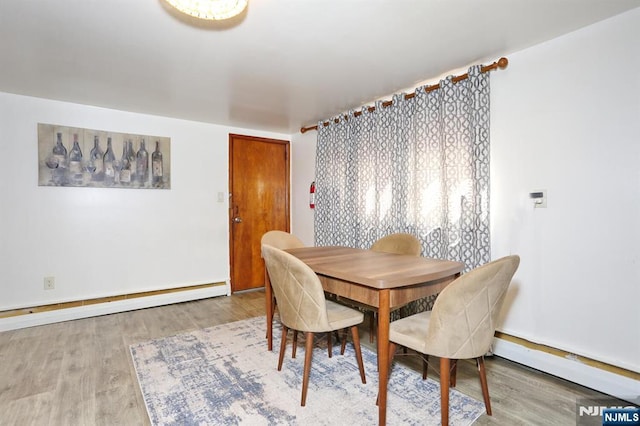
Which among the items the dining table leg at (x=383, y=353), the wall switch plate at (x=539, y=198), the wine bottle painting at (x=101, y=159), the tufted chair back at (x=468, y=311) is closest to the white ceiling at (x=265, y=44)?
the wine bottle painting at (x=101, y=159)

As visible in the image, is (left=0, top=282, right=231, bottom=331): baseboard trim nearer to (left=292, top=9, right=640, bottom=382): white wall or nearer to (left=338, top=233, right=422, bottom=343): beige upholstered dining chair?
(left=338, top=233, right=422, bottom=343): beige upholstered dining chair

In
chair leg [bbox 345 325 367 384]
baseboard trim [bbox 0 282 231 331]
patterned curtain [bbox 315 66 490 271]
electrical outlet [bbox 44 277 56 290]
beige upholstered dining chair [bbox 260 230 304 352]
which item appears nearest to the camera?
chair leg [bbox 345 325 367 384]

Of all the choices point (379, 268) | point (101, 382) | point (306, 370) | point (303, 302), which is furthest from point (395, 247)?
point (101, 382)

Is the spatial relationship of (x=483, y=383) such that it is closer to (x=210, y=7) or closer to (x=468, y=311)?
(x=468, y=311)

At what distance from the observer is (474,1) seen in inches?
65.6

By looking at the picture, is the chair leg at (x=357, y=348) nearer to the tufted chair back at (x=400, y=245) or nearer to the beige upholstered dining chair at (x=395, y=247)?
the beige upholstered dining chair at (x=395, y=247)

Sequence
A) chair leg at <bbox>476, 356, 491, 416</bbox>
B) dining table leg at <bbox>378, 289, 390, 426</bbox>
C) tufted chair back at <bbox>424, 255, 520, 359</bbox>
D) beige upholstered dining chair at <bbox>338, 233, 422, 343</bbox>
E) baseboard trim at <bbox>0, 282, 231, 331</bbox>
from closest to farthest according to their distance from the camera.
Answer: tufted chair back at <bbox>424, 255, 520, 359</bbox>
dining table leg at <bbox>378, 289, 390, 426</bbox>
chair leg at <bbox>476, 356, 491, 416</bbox>
beige upholstered dining chair at <bbox>338, 233, 422, 343</bbox>
baseboard trim at <bbox>0, 282, 231, 331</bbox>

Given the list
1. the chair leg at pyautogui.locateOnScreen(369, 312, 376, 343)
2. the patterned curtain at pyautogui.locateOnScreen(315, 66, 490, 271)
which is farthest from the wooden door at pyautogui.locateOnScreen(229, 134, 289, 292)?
the chair leg at pyautogui.locateOnScreen(369, 312, 376, 343)

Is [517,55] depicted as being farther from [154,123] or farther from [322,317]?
[154,123]

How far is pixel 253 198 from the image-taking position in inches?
175

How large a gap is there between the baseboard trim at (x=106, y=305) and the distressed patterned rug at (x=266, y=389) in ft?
3.68

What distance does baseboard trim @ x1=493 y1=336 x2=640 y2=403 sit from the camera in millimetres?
1801

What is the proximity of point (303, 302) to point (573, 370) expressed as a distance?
1.78 m

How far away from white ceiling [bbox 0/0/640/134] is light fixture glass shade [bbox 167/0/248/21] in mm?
161
